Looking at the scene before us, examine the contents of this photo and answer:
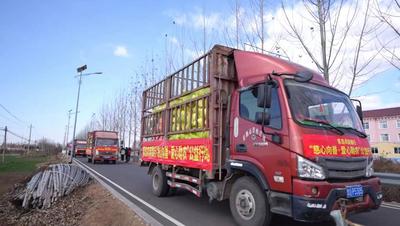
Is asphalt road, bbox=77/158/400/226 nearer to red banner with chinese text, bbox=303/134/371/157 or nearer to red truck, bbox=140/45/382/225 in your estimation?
red truck, bbox=140/45/382/225

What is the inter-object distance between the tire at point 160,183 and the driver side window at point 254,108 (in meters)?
4.30

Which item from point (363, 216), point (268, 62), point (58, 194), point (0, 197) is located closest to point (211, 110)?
point (268, 62)

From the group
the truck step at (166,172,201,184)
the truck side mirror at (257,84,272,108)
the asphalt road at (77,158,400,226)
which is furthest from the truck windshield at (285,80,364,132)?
the truck step at (166,172,201,184)

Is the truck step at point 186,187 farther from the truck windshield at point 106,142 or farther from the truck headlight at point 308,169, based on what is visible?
the truck windshield at point 106,142

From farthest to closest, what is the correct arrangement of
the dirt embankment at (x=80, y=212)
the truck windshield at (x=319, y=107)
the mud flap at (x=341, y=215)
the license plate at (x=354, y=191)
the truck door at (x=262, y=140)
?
the dirt embankment at (x=80, y=212) → the truck windshield at (x=319, y=107) → the truck door at (x=262, y=140) → the license plate at (x=354, y=191) → the mud flap at (x=341, y=215)

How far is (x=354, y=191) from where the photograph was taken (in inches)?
215

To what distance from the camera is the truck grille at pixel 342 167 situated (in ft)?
17.4

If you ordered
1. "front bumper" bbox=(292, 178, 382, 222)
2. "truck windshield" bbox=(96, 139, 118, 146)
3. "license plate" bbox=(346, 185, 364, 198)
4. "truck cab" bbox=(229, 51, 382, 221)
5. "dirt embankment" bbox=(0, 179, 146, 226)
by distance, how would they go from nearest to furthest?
1. "front bumper" bbox=(292, 178, 382, 222)
2. "truck cab" bbox=(229, 51, 382, 221)
3. "license plate" bbox=(346, 185, 364, 198)
4. "dirt embankment" bbox=(0, 179, 146, 226)
5. "truck windshield" bbox=(96, 139, 118, 146)

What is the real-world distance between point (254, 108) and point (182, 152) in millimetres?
2859

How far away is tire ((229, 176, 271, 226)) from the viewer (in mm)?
5805

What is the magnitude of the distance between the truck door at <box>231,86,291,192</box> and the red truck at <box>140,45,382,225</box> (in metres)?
0.02

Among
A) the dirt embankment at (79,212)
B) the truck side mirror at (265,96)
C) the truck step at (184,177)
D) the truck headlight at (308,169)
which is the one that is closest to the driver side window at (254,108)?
the truck side mirror at (265,96)

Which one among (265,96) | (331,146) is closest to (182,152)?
(265,96)

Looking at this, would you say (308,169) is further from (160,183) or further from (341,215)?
(160,183)
